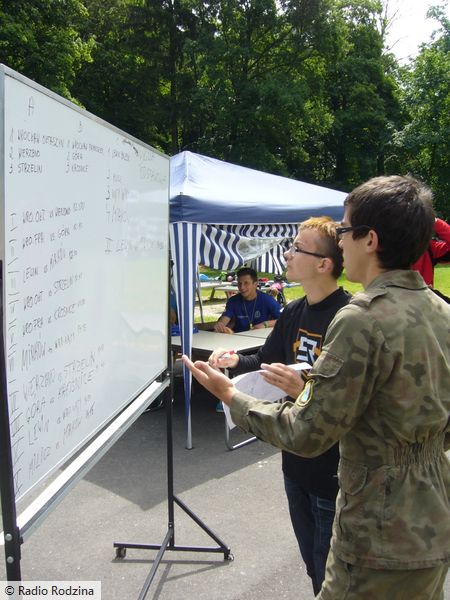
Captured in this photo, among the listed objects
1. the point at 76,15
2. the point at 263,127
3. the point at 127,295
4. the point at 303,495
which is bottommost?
the point at 303,495

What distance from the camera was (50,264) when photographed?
5.46ft

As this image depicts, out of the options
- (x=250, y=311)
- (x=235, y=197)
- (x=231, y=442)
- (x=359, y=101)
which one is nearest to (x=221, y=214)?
(x=235, y=197)

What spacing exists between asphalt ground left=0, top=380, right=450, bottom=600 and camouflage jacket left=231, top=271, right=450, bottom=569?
5.75 ft

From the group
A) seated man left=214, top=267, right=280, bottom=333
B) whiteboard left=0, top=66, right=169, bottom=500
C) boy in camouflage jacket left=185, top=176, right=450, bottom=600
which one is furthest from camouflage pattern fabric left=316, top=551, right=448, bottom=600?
seated man left=214, top=267, right=280, bottom=333

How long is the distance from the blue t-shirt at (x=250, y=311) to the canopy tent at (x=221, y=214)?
596 millimetres

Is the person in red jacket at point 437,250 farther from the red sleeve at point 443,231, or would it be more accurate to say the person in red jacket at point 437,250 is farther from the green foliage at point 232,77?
the green foliage at point 232,77

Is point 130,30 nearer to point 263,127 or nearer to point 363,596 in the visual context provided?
point 263,127

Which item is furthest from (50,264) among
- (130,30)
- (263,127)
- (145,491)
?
(130,30)

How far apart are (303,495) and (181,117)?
1029 inches

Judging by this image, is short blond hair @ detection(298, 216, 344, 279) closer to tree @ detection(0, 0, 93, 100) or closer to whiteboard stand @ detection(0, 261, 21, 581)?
whiteboard stand @ detection(0, 261, 21, 581)

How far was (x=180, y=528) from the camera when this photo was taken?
3.55 m

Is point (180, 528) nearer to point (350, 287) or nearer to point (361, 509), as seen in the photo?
point (361, 509)

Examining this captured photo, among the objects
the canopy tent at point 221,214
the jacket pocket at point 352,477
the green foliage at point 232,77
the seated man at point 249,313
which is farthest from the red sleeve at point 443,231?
the green foliage at point 232,77

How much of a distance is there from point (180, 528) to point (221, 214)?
114 inches
